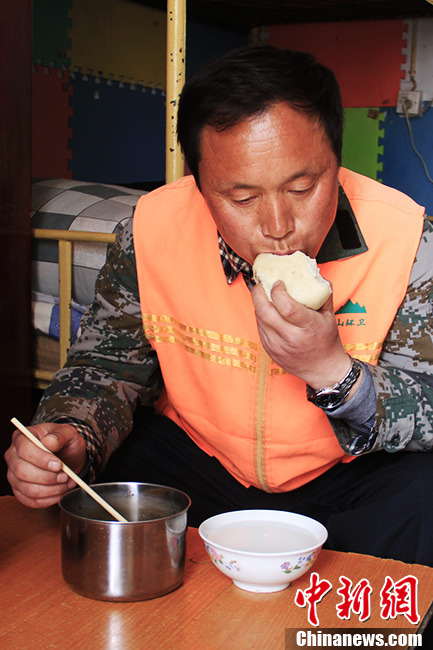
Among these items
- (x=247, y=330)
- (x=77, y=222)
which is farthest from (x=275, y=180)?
(x=77, y=222)

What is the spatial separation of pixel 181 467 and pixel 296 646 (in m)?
0.74

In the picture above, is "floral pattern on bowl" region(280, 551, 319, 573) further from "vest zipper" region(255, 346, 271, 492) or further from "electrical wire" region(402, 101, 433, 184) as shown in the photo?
"electrical wire" region(402, 101, 433, 184)

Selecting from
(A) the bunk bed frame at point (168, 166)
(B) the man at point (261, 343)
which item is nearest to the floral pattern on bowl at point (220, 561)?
(B) the man at point (261, 343)

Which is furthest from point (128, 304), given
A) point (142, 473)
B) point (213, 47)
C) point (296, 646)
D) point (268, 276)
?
point (213, 47)

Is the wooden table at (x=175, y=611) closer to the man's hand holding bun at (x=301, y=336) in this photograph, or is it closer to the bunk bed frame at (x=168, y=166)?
the man's hand holding bun at (x=301, y=336)

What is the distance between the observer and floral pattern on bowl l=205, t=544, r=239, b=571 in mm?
972

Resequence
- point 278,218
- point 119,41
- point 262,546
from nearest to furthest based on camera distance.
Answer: point 262,546 < point 278,218 < point 119,41

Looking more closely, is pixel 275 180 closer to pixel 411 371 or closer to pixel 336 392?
pixel 336 392

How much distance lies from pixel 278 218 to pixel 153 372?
0.54 metres

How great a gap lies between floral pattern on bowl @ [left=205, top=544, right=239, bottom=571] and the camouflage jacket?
334 mm

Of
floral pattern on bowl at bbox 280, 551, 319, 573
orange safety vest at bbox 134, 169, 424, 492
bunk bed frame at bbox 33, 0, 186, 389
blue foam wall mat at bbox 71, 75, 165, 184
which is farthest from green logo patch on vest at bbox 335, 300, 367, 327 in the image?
blue foam wall mat at bbox 71, 75, 165, 184

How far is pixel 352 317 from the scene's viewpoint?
1.46m

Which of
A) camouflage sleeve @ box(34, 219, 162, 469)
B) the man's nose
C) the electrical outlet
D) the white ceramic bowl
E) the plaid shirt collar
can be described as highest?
the electrical outlet

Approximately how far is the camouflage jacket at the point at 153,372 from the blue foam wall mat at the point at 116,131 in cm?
242
